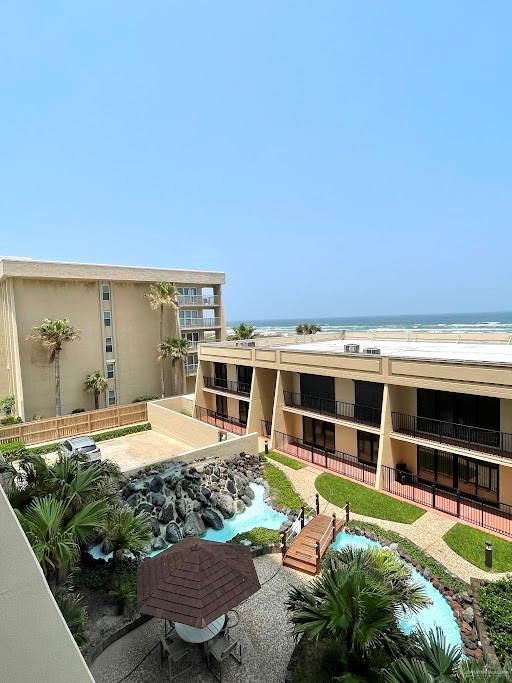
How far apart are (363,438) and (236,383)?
10.8m

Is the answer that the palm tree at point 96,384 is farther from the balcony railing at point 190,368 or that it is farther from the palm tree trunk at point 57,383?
the balcony railing at point 190,368

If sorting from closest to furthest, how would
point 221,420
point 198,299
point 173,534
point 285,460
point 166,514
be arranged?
point 173,534, point 166,514, point 285,460, point 221,420, point 198,299

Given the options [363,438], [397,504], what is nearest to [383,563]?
[397,504]

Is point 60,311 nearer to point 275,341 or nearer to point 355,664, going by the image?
point 275,341

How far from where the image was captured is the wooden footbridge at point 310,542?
1284cm

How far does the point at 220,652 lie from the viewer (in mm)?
8977

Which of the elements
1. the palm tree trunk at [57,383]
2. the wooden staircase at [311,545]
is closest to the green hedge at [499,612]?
the wooden staircase at [311,545]

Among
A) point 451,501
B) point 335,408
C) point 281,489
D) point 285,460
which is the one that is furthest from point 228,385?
point 451,501

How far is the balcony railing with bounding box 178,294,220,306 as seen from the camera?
121 feet

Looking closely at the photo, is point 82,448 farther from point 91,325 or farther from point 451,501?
point 451,501

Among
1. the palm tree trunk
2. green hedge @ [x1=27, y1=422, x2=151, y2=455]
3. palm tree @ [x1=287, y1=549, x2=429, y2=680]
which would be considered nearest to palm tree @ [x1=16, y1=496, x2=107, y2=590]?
palm tree @ [x1=287, y1=549, x2=429, y2=680]

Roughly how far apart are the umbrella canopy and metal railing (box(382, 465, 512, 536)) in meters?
10.8

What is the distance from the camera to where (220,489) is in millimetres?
18625

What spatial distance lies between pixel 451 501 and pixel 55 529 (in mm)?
15738
